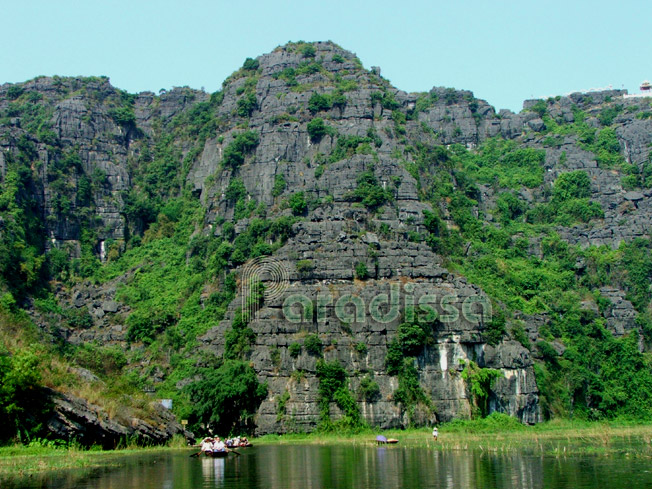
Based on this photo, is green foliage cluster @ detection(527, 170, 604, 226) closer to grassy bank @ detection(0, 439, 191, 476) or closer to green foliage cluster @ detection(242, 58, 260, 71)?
green foliage cluster @ detection(242, 58, 260, 71)

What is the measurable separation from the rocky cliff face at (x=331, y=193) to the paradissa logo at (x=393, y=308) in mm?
172

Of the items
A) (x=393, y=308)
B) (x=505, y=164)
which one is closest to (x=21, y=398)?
Answer: (x=393, y=308)

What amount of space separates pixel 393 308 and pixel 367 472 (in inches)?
1364

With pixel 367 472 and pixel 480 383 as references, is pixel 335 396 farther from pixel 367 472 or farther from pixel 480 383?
pixel 367 472

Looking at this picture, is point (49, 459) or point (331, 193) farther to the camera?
point (331, 193)

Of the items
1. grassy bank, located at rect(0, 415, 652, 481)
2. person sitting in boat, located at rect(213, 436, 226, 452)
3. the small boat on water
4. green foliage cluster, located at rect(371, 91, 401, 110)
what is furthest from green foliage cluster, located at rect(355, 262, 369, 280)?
person sitting in boat, located at rect(213, 436, 226, 452)

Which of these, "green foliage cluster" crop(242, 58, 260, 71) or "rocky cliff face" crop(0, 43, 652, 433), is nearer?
"rocky cliff face" crop(0, 43, 652, 433)

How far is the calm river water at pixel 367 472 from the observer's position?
120 ft

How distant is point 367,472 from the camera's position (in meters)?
41.6

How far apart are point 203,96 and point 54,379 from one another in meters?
90.1

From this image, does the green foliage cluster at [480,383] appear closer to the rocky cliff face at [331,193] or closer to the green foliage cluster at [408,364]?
the rocky cliff face at [331,193]

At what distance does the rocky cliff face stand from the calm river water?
2255cm

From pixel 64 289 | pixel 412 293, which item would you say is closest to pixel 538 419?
pixel 412 293

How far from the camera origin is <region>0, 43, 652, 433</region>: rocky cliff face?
245 ft
